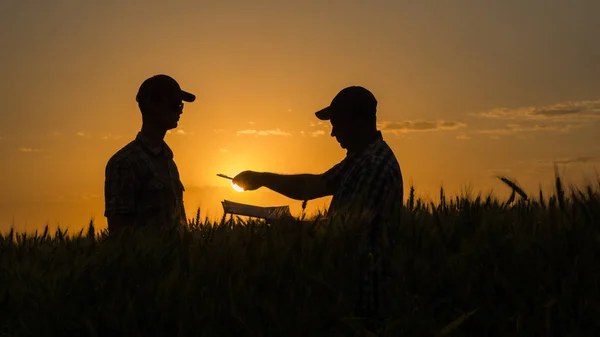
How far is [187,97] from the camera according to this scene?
8.22 meters

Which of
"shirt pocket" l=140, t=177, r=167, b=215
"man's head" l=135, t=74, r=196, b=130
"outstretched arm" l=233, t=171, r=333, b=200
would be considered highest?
"man's head" l=135, t=74, r=196, b=130

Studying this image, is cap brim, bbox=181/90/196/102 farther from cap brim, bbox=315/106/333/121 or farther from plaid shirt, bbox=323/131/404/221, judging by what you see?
plaid shirt, bbox=323/131/404/221

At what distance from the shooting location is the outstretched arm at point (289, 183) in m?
8.32

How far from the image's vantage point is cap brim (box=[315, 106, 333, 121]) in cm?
698

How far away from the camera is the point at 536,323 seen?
202 inches

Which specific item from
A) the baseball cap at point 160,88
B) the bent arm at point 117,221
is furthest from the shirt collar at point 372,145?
the bent arm at point 117,221

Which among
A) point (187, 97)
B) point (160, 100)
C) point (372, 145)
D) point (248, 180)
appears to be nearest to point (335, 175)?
point (248, 180)

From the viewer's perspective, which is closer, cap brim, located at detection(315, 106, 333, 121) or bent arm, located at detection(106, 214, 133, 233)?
cap brim, located at detection(315, 106, 333, 121)

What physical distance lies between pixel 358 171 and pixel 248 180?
8.69 feet

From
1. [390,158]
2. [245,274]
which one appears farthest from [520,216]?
[245,274]

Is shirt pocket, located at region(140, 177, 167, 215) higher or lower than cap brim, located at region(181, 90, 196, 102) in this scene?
lower

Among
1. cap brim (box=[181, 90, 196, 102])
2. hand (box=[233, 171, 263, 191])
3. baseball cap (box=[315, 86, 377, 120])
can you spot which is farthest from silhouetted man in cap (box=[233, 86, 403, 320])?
cap brim (box=[181, 90, 196, 102])

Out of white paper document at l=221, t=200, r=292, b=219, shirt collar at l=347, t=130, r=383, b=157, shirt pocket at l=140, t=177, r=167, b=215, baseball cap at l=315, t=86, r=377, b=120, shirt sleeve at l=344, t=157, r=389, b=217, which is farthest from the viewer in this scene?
shirt pocket at l=140, t=177, r=167, b=215

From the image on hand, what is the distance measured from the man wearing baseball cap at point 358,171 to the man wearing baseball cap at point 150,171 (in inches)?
33.0
